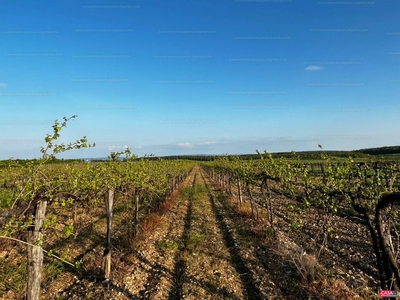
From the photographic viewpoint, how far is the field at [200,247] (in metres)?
4.42

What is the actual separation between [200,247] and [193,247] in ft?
0.82

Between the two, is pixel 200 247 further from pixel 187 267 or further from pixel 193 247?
pixel 187 267

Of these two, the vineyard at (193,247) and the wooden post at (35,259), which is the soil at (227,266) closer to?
the vineyard at (193,247)

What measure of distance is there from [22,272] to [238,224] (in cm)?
824

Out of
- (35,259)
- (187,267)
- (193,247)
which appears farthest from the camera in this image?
(193,247)

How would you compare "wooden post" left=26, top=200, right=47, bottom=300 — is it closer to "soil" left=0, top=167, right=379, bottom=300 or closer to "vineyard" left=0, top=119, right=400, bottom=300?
"vineyard" left=0, top=119, right=400, bottom=300

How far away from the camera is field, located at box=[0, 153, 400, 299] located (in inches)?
174

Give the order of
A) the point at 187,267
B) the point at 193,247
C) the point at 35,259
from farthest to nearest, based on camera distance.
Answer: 1. the point at 193,247
2. the point at 187,267
3. the point at 35,259

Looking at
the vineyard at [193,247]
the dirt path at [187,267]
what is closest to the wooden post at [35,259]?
the vineyard at [193,247]

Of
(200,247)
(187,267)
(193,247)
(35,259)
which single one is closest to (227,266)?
(187,267)

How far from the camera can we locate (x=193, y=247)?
29.4ft

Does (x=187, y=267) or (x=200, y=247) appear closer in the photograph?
(x=187, y=267)

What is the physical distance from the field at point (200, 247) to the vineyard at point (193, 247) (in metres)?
0.03

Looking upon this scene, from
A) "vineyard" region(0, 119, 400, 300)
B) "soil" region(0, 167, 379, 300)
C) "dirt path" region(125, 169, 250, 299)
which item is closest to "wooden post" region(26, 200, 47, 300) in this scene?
"vineyard" region(0, 119, 400, 300)
